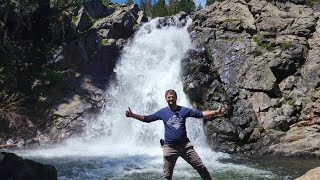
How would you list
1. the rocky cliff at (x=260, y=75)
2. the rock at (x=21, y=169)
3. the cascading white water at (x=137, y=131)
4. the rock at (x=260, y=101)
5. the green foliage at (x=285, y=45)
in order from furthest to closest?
the green foliage at (x=285, y=45)
the rock at (x=260, y=101)
the rocky cliff at (x=260, y=75)
the cascading white water at (x=137, y=131)
the rock at (x=21, y=169)

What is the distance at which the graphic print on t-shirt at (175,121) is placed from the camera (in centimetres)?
899

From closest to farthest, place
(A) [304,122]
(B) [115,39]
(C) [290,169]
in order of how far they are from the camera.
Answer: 1. (C) [290,169]
2. (A) [304,122]
3. (B) [115,39]

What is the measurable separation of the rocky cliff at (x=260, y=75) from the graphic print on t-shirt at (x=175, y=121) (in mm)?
16439

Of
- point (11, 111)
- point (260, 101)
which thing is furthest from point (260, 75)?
point (11, 111)

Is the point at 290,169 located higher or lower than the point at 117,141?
lower

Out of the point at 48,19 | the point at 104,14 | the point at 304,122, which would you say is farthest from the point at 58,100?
the point at 104,14

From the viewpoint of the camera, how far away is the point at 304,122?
25375 mm

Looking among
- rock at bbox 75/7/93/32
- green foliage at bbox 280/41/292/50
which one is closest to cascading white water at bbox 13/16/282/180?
rock at bbox 75/7/93/32

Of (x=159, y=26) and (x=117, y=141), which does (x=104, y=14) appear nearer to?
(x=159, y=26)

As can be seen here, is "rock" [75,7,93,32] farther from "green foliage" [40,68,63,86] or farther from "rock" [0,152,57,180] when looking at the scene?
"rock" [0,152,57,180]

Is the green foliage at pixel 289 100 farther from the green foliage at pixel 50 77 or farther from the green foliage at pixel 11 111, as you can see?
the green foliage at pixel 11 111

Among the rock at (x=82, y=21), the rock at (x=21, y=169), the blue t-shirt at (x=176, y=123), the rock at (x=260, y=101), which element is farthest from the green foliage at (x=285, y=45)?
the blue t-shirt at (x=176, y=123)

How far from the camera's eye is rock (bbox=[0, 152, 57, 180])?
12.4 metres

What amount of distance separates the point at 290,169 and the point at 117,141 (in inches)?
504
